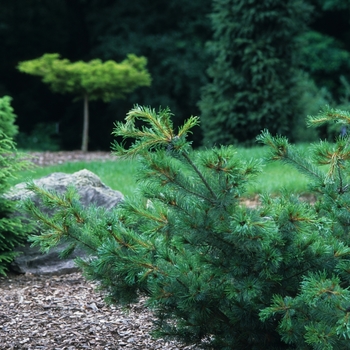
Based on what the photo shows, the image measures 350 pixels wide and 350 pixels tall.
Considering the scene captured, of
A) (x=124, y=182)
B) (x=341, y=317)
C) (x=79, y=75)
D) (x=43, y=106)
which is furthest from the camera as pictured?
(x=43, y=106)

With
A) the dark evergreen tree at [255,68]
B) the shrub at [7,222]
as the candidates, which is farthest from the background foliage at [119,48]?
the shrub at [7,222]

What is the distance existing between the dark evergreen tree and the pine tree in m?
10.6

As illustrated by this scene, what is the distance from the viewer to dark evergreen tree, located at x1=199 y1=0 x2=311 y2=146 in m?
13.6

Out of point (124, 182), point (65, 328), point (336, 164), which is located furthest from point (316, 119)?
point (124, 182)

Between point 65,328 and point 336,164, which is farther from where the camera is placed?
point 65,328

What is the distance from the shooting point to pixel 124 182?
318 inches

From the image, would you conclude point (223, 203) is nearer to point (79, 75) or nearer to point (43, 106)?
point (79, 75)

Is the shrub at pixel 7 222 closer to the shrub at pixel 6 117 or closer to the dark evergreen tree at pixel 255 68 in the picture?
the shrub at pixel 6 117

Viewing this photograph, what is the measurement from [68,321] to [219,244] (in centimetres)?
172

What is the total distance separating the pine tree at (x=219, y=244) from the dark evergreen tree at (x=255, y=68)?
10.6 metres

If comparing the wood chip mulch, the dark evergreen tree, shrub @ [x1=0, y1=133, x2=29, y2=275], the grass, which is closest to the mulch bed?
the wood chip mulch

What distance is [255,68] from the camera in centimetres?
1346

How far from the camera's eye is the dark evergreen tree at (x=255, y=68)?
13570 millimetres

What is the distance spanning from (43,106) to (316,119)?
59.1 ft
